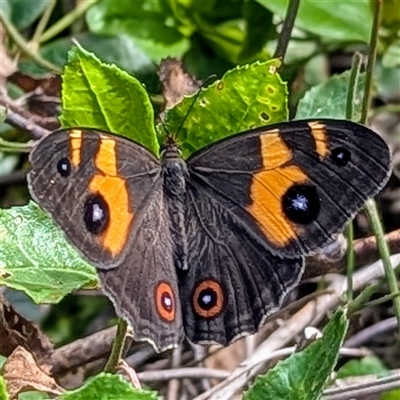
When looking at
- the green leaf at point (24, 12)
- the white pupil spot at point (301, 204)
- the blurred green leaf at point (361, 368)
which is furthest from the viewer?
the green leaf at point (24, 12)

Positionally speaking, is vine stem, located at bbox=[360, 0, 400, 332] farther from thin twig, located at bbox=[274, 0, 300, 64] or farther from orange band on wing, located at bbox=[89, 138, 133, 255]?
orange band on wing, located at bbox=[89, 138, 133, 255]

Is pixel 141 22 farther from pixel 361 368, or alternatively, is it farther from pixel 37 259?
pixel 37 259

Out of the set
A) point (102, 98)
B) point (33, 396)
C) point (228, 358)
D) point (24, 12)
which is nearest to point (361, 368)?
point (228, 358)

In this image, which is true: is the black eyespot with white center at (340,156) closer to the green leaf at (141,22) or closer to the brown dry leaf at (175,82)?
the brown dry leaf at (175,82)

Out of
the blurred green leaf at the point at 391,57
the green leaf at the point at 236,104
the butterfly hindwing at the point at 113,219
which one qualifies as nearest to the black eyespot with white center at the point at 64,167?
the butterfly hindwing at the point at 113,219

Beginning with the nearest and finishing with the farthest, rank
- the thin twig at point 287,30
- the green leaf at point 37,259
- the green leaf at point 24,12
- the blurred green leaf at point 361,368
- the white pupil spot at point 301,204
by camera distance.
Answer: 1. the green leaf at point 37,259
2. the white pupil spot at point 301,204
3. the thin twig at point 287,30
4. the blurred green leaf at point 361,368
5. the green leaf at point 24,12

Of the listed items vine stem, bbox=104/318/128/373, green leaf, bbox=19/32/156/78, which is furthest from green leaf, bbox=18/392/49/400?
green leaf, bbox=19/32/156/78

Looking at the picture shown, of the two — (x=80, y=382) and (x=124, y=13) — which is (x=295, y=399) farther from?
(x=124, y=13)
